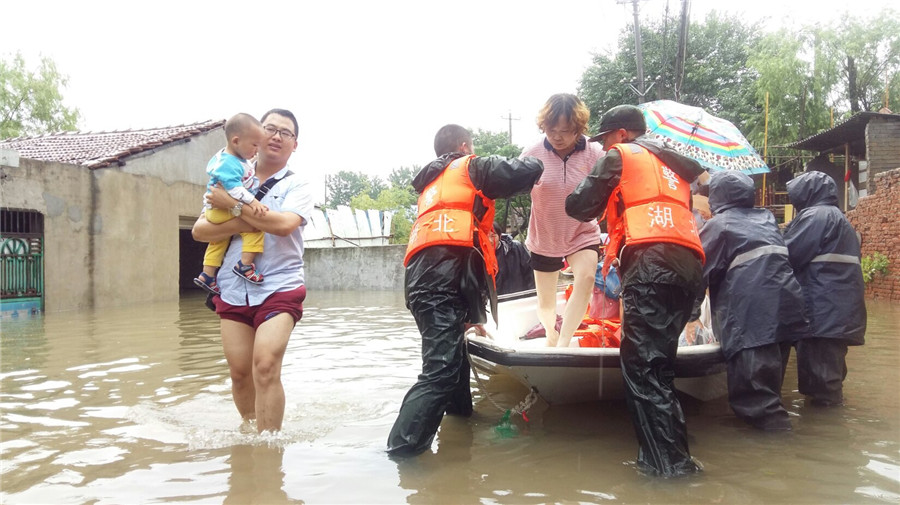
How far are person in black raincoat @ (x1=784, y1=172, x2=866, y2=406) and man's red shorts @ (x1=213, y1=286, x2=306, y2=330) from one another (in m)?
3.34

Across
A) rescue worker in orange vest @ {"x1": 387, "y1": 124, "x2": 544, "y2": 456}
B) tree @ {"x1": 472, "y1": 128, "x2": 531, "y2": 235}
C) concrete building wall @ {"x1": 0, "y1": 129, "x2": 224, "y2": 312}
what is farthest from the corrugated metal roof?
concrete building wall @ {"x1": 0, "y1": 129, "x2": 224, "y2": 312}

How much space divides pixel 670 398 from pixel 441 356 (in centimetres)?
114

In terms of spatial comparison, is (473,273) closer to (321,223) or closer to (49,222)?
(49,222)

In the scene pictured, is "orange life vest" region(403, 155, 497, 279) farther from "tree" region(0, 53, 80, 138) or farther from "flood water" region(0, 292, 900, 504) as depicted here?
"tree" region(0, 53, 80, 138)

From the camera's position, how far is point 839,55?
2372 cm

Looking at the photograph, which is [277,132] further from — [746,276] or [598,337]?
[746,276]

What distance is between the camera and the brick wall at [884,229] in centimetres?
1150

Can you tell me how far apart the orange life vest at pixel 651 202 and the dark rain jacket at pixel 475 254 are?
0.46 metres

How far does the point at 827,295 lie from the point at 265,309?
11.9ft

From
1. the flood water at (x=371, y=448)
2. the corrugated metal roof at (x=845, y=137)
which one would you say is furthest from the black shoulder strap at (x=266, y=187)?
the corrugated metal roof at (x=845, y=137)

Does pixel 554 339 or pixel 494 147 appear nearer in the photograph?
pixel 554 339

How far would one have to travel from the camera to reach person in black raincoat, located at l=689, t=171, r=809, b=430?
366 cm

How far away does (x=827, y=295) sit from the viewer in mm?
4191

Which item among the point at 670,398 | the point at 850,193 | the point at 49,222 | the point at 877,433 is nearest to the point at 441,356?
the point at 670,398
